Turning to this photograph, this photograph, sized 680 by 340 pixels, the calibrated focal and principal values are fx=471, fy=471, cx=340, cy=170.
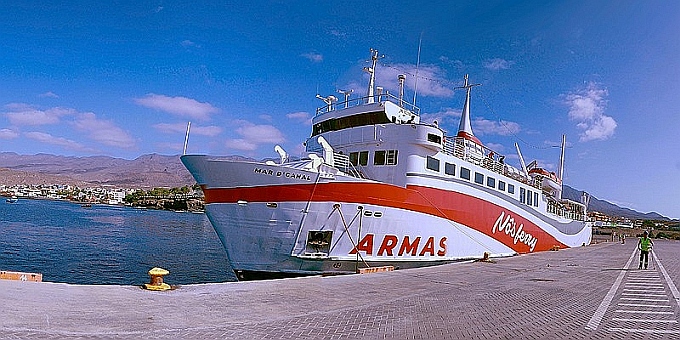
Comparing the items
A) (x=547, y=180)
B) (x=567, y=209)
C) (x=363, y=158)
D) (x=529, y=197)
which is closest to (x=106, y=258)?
(x=363, y=158)

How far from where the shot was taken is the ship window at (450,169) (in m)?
19.9

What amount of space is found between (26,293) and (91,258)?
23713mm

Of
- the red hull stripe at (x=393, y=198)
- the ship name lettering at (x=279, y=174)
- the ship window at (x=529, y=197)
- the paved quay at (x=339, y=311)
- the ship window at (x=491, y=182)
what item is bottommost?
the paved quay at (x=339, y=311)

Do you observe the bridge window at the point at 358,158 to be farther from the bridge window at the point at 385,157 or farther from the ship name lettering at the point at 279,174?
the ship name lettering at the point at 279,174

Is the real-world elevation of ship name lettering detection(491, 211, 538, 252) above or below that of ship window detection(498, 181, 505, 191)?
below

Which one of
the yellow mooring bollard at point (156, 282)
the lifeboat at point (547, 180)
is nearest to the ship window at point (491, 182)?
the lifeboat at point (547, 180)

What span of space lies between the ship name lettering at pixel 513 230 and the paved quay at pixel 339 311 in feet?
35.7

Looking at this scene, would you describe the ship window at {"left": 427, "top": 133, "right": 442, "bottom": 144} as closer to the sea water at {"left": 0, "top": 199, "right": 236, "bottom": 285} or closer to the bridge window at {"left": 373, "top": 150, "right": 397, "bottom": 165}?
the bridge window at {"left": 373, "top": 150, "right": 397, "bottom": 165}

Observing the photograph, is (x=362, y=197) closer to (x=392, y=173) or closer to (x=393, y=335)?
(x=392, y=173)

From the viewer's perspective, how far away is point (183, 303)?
8.15m

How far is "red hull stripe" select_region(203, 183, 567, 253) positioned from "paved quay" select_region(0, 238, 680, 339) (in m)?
3.59

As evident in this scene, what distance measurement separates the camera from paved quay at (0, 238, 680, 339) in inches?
255

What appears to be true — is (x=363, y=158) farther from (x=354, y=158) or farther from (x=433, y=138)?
(x=433, y=138)

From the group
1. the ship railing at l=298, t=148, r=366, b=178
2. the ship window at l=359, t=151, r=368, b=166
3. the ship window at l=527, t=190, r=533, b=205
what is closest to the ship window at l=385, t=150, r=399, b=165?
the ship window at l=359, t=151, r=368, b=166
